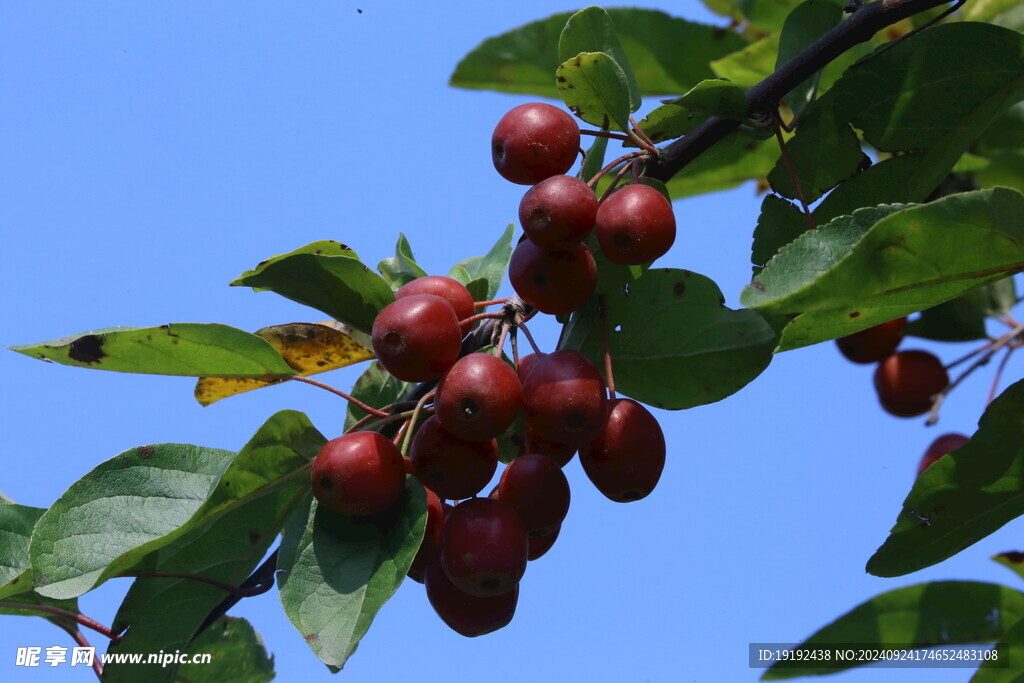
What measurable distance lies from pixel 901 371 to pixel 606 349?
4.71 ft

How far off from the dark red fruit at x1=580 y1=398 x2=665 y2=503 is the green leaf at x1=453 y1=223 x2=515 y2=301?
1.50 ft

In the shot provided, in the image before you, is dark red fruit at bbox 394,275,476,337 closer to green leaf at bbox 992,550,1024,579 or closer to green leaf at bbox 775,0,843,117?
green leaf at bbox 775,0,843,117

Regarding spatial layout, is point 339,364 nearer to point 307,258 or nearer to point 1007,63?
point 307,258

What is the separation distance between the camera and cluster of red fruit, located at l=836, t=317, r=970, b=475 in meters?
2.62

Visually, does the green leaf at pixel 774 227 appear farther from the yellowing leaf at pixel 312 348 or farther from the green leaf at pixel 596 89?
the yellowing leaf at pixel 312 348

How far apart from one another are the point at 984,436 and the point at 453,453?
0.83m

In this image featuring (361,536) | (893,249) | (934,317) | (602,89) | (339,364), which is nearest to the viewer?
(893,249)

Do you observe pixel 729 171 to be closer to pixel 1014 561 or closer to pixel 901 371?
pixel 901 371

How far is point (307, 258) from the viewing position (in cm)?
153

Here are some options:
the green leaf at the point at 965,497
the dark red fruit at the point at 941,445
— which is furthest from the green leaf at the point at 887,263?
the dark red fruit at the point at 941,445

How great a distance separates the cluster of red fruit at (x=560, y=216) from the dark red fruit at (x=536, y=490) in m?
0.24

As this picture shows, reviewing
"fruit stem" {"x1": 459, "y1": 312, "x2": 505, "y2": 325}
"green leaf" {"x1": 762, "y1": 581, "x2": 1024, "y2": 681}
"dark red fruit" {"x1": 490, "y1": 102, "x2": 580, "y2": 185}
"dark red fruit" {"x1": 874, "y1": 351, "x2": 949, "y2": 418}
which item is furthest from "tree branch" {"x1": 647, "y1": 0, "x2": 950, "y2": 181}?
"dark red fruit" {"x1": 874, "y1": 351, "x2": 949, "y2": 418}

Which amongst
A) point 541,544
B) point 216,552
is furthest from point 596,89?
point 216,552

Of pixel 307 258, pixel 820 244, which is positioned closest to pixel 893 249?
pixel 820 244
